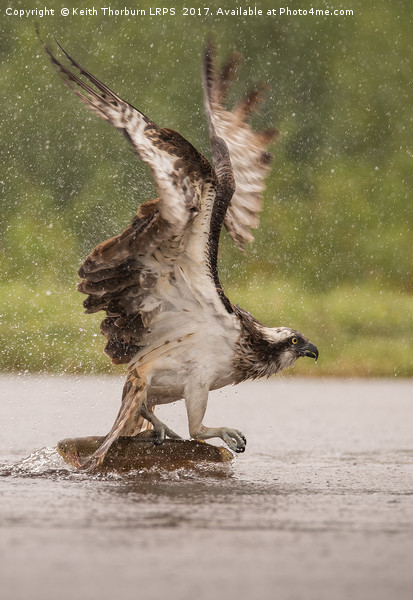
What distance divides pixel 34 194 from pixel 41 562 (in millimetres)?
20590

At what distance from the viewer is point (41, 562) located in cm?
429

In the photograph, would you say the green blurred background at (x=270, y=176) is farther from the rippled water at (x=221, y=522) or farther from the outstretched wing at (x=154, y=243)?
the outstretched wing at (x=154, y=243)

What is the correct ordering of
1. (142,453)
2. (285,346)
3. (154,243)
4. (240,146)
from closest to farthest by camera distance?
(154,243) → (142,453) → (285,346) → (240,146)

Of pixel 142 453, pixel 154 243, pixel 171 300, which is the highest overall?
pixel 154 243

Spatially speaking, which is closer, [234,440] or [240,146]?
[234,440]

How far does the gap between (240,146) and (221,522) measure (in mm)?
4626

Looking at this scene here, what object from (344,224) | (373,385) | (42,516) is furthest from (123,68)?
(42,516)

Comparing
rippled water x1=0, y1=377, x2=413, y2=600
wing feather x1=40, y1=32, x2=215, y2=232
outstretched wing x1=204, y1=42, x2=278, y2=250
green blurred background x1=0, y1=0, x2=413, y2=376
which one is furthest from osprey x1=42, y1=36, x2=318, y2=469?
green blurred background x1=0, y1=0, x2=413, y2=376

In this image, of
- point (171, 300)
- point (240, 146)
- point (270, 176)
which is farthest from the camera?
point (270, 176)

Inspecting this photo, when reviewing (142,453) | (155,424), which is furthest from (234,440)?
(142,453)

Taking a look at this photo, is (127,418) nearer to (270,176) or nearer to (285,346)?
(285,346)

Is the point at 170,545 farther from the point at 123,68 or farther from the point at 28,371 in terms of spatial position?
the point at 123,68

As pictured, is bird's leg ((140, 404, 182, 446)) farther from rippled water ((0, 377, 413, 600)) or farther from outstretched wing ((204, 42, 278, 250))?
outstretched wing ((204, 42, 278, 250))

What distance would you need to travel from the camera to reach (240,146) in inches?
363
